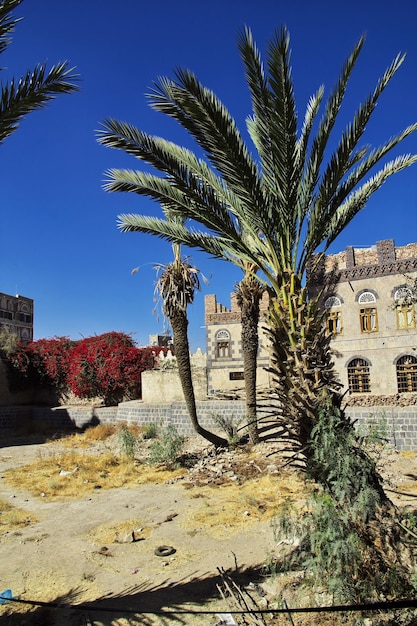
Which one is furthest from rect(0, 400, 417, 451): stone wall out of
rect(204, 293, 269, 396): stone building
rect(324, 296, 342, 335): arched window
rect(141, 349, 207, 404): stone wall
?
rect(324, 296, 342, 335): arched window

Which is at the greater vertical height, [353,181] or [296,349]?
[353,181]

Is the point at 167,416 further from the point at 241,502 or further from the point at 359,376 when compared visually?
the point at 359,376

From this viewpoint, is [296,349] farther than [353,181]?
No

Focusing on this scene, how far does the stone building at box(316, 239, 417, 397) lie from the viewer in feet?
75.7

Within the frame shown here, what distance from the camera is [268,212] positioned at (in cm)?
609

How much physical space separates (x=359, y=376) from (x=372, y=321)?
3.19 meters

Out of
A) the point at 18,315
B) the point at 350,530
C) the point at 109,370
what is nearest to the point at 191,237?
the point at 350,530

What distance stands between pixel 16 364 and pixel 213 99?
881 inches

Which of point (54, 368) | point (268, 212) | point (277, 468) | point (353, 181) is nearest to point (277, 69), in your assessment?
point (268, 212)

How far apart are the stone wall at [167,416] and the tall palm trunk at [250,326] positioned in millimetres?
2107

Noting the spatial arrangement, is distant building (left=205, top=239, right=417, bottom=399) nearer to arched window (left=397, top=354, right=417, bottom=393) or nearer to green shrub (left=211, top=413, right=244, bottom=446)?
arched window (left=397, top=354, right=417, bottom=393)

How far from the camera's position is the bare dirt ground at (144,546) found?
5.26 metres

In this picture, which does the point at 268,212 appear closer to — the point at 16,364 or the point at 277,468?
the point at 277,468

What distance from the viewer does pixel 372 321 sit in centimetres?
2416
